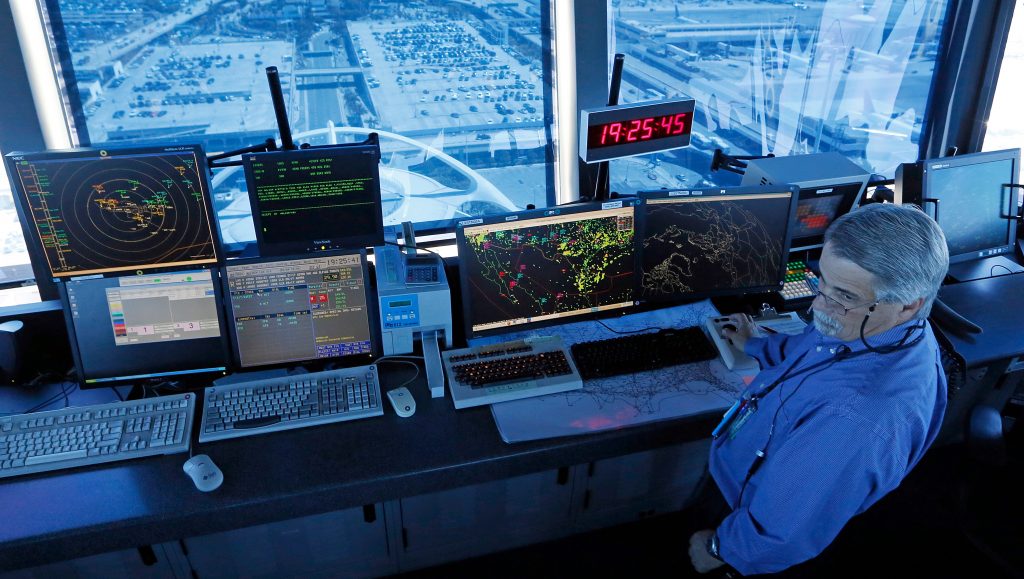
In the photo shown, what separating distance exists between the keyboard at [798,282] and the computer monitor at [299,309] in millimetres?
1545

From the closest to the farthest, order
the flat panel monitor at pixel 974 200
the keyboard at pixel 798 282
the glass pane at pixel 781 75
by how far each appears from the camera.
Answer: the keyboard at pixel 798 282
the flat panel monitor at pixel 974 200
the glass pane at pixel 781 75

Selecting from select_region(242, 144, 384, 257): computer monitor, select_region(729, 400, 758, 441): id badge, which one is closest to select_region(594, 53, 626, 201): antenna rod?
select_region(242, 144, 384, 257): computer monitor

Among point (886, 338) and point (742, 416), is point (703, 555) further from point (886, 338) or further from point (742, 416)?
point (886, 338)

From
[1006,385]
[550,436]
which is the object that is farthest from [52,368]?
[1006,385]

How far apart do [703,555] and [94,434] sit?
1677 mm

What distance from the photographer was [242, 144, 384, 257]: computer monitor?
1.98 meters

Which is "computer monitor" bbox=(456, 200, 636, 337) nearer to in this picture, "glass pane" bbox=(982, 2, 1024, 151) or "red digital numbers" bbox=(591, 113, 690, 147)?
"red digital numbers" bbox=(591, 113, 690, 147)

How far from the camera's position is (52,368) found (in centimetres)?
219

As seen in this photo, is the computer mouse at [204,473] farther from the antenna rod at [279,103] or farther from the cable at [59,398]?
the antenna rod at [279,103]

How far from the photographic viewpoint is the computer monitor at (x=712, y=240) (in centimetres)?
225

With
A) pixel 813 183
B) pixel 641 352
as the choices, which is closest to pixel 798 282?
pixel 813 183

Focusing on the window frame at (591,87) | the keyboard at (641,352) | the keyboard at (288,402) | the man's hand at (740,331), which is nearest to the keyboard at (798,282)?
the man's hand at (740,331)

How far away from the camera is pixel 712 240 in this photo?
232cm

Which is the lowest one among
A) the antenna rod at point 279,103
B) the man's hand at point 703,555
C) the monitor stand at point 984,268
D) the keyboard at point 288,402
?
the man's hand at point 703,555
